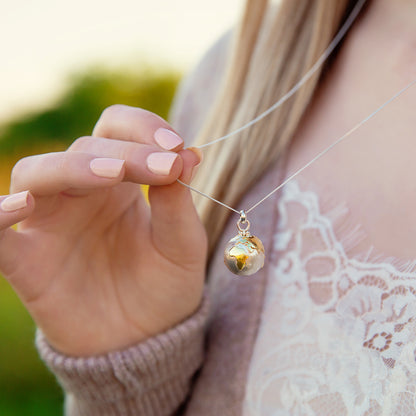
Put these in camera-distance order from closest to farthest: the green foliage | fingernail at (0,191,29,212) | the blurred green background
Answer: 1. fingernail at (0,191,29,212)
2. the blurred green background
3. the green foliage

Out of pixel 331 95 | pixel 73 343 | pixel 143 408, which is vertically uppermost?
pixel 331 95

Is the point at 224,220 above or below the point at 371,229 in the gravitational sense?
below

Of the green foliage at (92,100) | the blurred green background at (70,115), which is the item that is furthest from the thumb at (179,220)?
the green foliage at (92,100)

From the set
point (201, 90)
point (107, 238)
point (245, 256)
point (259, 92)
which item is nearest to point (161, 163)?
point (245, 256)

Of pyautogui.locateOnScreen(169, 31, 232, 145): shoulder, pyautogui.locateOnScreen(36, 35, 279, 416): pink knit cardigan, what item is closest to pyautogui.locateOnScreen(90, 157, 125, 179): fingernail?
pyautogui.locateOnScreen(36, 35, 279, 416): pink knit cardigan

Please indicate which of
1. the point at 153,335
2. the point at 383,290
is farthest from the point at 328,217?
the point at 153,335

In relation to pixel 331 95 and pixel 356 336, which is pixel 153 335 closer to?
pixel 356 336

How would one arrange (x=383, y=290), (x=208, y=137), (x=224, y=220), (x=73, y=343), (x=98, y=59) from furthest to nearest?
1. (x=98, y=59)
2. (x=208, y=137)
3. (x=224, y=220)
4. (x=73, y=343)
5. (x=383, y=290)

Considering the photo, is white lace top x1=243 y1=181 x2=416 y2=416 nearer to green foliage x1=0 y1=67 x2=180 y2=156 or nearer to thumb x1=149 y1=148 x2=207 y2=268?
thumb x1=149 y1=148 x2=207 y2=268
